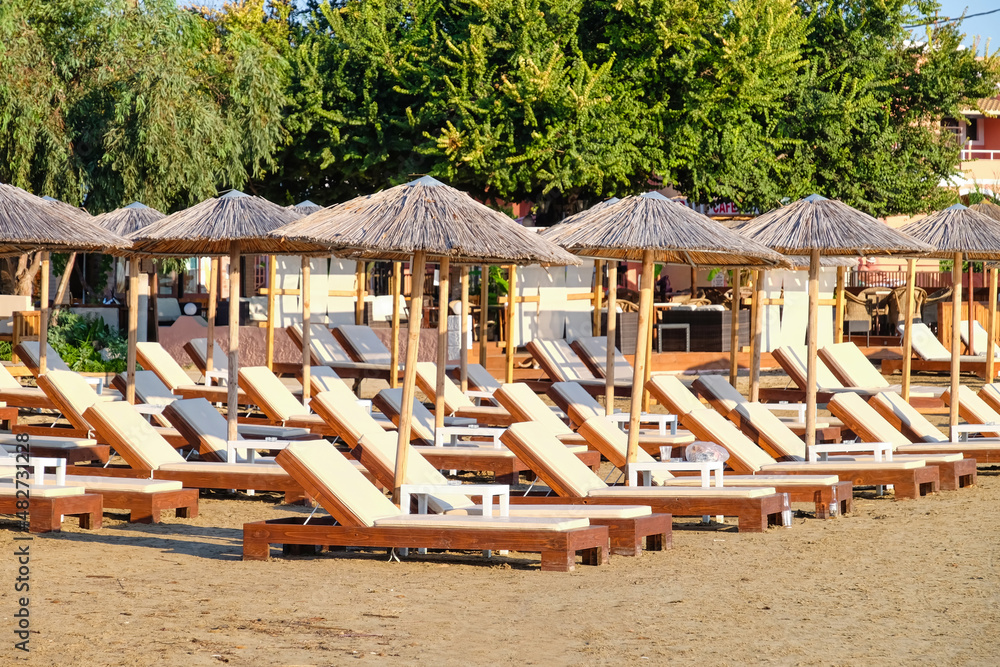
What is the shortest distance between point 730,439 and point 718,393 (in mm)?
1728

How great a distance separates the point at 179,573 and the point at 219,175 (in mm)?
15314

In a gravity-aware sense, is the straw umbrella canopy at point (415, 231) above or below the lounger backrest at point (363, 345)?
above

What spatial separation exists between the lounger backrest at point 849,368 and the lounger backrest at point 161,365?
703cm

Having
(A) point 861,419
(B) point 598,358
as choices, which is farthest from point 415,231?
(B) point 598,358

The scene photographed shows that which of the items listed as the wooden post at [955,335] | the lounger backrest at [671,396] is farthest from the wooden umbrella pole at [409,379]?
the wooden post at [955,335]

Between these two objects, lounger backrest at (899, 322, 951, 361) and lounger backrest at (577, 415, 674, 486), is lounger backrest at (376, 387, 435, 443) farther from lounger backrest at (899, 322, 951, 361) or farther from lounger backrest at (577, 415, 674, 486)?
lounger backrest at (899, 322, 951, 361)

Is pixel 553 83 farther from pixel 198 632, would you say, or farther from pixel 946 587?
pixel 198 632

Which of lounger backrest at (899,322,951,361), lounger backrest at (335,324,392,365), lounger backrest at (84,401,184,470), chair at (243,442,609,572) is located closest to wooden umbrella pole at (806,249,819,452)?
chair at (243,442,609,572)

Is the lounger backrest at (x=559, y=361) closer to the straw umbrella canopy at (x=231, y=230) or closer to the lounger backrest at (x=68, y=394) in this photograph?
the straw umbrella canopy at (x=231, y=230)

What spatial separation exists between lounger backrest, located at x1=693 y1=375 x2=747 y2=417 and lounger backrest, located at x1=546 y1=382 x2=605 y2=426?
3.07 feet

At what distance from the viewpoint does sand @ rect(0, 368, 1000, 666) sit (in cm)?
525

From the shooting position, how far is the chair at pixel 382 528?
6.89m

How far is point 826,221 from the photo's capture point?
35.1 ft

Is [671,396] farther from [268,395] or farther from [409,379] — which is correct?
[409,379]
